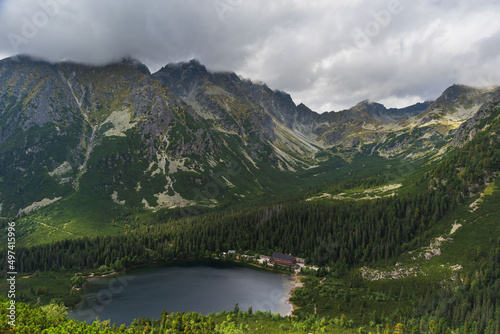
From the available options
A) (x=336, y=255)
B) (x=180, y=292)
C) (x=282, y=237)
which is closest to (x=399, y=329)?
(x=336, y=255)

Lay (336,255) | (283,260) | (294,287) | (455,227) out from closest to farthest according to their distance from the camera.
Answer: (294,287) < (455,227) < (283,260) < (336,255)

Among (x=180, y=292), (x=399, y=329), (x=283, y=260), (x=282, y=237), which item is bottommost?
(x=180, y=292)

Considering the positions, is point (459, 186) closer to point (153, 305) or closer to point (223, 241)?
point (223, 241)

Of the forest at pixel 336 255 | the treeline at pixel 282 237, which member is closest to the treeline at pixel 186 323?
the forest at pixel 336 255

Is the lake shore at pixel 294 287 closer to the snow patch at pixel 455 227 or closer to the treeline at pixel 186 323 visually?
the treeline at pixel 186 323

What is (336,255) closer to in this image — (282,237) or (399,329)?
(282,237)

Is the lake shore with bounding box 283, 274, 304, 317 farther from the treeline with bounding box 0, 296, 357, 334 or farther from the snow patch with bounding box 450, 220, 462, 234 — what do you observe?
the snow patch with bounding box 450, 220, 462, 234

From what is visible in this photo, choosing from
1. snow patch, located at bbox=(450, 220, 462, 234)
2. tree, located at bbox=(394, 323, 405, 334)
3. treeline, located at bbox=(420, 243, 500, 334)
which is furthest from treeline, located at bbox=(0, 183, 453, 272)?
tree, located at bbox=(394, 323, 405, 334)
